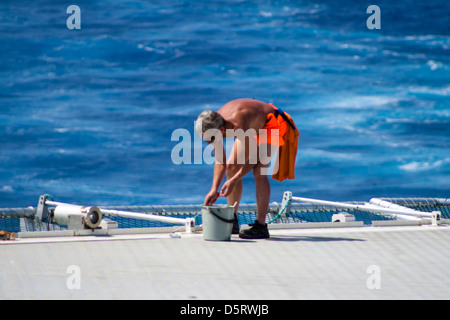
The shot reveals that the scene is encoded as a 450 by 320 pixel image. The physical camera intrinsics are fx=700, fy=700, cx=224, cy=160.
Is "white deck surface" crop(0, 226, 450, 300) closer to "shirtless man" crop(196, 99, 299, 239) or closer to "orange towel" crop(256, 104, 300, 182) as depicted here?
"shirtless man" crop(196, 99, 299, 239)

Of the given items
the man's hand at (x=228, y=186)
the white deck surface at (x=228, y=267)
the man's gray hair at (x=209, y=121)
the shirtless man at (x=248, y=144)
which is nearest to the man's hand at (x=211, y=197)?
the shirtless man at (x=248, y=144)

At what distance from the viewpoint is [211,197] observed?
696cm

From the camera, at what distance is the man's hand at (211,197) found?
6930mm

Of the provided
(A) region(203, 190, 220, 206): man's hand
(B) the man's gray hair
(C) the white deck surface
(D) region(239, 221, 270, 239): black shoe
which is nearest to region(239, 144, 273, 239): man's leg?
(D) region(239, 221, 270, 239): black shoe

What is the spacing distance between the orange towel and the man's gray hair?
20.5 inches

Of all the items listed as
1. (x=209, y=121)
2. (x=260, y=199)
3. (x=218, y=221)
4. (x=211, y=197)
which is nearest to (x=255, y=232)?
(x=260, y=199)

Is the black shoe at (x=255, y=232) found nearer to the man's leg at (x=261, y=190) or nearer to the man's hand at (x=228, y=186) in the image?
the man's leg at (x=261, y=190)

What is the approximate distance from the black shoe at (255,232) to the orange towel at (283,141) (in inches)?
20.5

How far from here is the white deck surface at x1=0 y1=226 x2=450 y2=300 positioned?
4.63 metres

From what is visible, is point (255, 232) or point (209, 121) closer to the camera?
point (209, 121)

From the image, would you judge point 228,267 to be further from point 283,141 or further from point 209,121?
point 283,141

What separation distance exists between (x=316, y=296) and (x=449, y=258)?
2.21 m

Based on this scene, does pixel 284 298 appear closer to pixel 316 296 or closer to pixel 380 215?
pixel 316 296

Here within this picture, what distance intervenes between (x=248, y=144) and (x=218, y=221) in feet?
2.69
